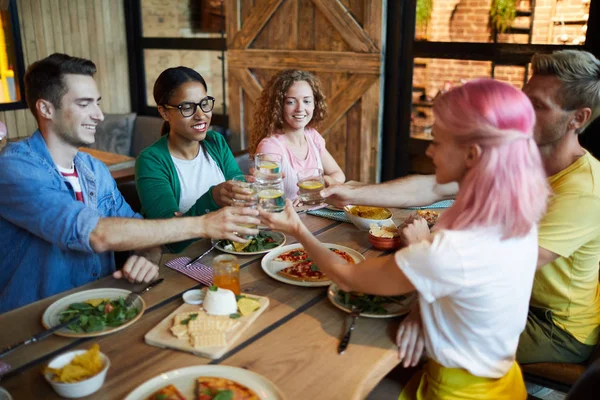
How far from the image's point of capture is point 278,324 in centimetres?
159

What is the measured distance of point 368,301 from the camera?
1706 mm

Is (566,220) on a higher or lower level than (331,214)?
higher

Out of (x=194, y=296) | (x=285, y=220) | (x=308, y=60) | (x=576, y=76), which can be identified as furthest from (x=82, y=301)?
(x=308, y=60)

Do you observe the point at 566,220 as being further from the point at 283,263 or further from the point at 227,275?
the point at 227,275

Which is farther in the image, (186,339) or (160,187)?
(160,187)

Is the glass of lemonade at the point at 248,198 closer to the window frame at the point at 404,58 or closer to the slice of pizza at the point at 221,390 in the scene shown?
the slice of pizza at the point at 221,390

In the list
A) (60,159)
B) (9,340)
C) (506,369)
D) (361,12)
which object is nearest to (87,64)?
(60,159)

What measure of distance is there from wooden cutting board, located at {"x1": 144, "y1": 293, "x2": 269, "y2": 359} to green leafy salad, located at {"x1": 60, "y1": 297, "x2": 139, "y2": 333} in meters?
0.12

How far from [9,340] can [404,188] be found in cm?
182

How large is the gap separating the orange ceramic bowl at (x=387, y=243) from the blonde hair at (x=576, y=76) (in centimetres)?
79

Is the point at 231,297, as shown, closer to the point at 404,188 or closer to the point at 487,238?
the point at 487,238

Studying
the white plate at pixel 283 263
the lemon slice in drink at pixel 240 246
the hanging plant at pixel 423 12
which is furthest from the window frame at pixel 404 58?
the lemon slice in drink at pixel 240 246

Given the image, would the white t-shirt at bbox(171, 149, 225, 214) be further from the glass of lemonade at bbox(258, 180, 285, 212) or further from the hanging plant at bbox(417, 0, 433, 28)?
the hanging plant at bbox(417, 0, 433, 28)

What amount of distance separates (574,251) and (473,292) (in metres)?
0.68
